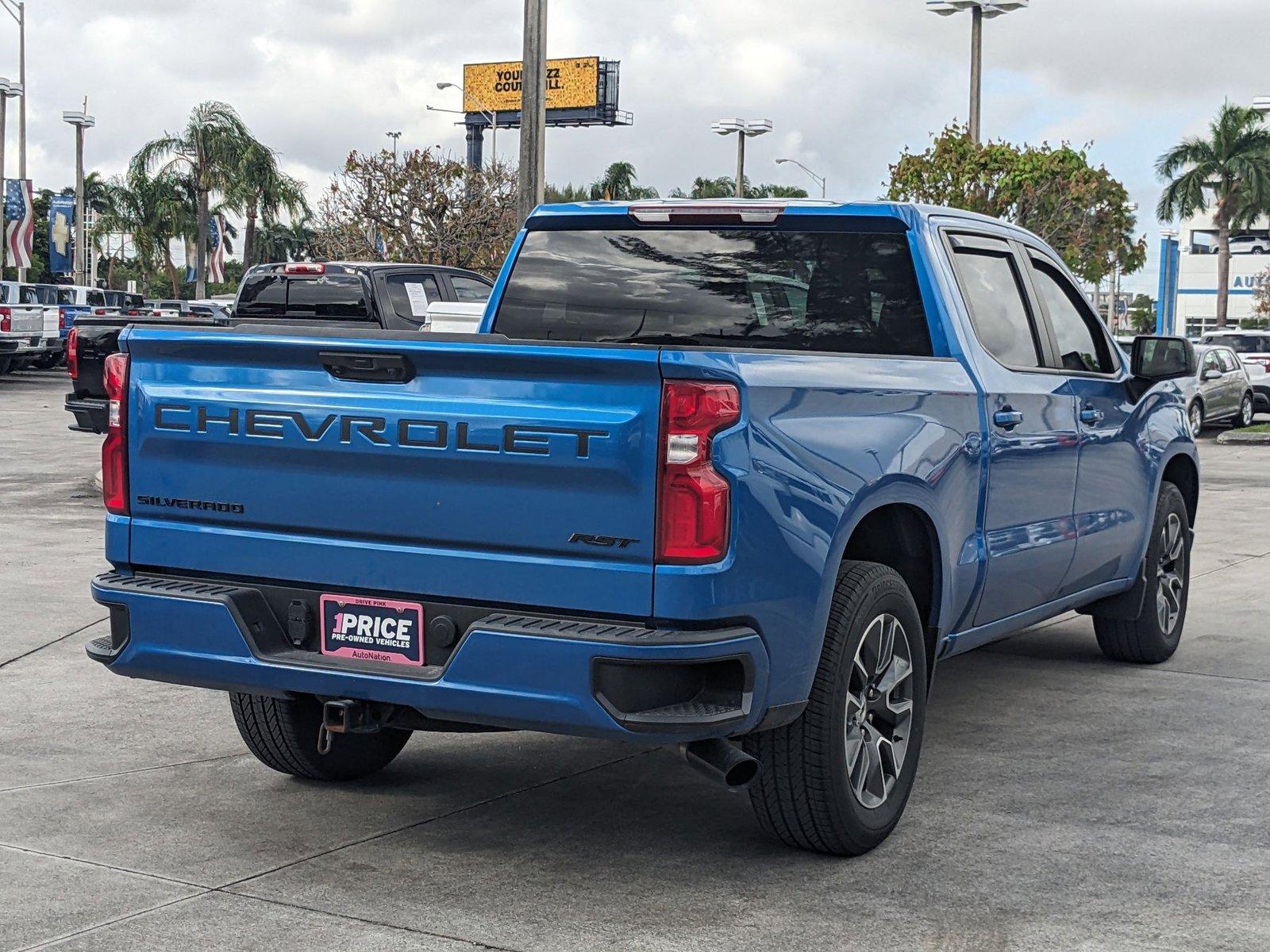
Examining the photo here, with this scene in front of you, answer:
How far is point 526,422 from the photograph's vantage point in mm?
4504

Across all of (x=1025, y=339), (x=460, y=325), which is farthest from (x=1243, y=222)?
(x=1025, y=339)

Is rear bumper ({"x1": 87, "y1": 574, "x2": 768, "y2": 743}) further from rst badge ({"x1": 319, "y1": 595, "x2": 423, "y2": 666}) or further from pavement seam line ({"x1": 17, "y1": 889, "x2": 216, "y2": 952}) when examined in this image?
pavement seam line ({"x1": 17, "y1": 889, "x2": 216, "y2": 952})

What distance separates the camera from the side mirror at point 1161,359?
755cm

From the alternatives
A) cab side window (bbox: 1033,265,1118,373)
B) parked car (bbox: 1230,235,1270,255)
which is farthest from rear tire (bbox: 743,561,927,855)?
parked car (bbox: 1230,235,1270,255)

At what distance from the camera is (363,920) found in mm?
4621

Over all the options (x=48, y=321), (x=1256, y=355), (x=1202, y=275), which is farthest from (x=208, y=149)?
(x=1202, y=275)

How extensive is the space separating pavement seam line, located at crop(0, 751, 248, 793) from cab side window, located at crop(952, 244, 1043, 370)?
3.19m

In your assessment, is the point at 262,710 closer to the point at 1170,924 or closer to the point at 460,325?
the point at 1170,924

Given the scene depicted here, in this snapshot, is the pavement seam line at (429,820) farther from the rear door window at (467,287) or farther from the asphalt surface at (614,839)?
the rear door window at (467,287)

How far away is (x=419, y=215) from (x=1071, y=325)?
26283 mm

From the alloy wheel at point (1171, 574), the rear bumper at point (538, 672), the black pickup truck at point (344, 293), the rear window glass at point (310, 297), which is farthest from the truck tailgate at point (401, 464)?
the rear window glass at point (310, 297)

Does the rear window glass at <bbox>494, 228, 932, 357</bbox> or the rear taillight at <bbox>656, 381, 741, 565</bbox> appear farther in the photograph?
the rear window glass at <bbox>494, 228, 932, 357</bbox>

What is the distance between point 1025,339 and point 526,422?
2956 mm

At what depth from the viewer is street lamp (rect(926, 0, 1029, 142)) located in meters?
30.1
